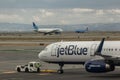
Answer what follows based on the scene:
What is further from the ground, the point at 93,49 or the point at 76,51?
the point at 93,49

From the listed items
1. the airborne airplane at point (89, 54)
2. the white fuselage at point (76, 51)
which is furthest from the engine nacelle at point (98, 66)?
the white fuselage at point (76, 51)

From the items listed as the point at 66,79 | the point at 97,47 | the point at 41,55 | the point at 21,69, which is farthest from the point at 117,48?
the point at 21,69

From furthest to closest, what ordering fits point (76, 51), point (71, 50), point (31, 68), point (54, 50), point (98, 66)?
point (31, 68) < point (54, 50) < point (71, 50) < point (76, 51) < point (98, 66)

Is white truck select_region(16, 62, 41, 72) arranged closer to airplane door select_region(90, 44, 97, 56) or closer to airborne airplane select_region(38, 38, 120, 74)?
airborne airplane select_region(38, 38, 120, 74)

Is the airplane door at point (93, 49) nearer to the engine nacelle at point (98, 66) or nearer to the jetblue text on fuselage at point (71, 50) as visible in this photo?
the jetblue text on fuselage at point (71, 50)

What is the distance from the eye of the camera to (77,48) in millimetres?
40094

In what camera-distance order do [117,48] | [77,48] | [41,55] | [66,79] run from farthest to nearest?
[41,55]
[77,48]
[117,48]
[66,79]

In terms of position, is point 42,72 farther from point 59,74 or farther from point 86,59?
point 86,59

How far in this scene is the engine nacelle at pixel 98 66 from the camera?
36.5 meters

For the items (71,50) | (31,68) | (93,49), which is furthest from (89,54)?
(31,68)

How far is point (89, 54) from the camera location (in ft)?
128

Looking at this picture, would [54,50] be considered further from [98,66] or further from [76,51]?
[98,66]

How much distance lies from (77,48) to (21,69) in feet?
24.2

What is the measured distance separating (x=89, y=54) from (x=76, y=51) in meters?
1.56
